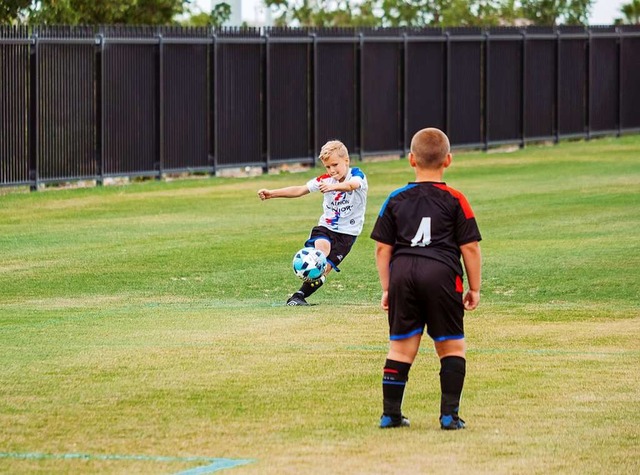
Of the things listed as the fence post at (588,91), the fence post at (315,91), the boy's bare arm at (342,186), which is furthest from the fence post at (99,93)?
the fence post at (588,91)

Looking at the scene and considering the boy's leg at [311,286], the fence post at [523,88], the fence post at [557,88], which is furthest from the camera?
the fence post at [557,88]

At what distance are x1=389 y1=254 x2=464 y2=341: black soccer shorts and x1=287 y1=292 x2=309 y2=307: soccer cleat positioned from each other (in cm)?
504

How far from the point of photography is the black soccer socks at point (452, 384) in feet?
25.0

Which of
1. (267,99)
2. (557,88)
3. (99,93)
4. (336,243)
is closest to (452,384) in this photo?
(336,243)

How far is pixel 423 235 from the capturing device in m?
7.61

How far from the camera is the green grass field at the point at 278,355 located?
722 cm

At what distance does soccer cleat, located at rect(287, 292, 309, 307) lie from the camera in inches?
500

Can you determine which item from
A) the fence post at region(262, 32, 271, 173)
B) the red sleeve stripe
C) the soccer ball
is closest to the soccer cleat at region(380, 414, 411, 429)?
the red sleeve stripe

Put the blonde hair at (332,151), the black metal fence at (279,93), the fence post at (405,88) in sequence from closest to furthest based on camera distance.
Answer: the blonde hair at (332,151)
the black metal fence at (279,93)
the fence post at (405,88)

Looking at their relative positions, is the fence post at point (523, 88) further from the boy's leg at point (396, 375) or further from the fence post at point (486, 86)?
the boy's leg at point (396, 375)

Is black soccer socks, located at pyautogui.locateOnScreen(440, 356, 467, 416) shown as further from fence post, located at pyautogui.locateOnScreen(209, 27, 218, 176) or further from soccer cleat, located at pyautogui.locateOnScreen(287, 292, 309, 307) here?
fence post, located at pyautogui.locateOnScreen(209, 27, 218, 176)

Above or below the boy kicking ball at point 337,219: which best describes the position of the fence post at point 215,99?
above

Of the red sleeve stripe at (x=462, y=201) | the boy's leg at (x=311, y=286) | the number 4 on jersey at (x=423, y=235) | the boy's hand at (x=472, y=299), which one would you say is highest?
the red sleeve stripe at (x=462, y=201)

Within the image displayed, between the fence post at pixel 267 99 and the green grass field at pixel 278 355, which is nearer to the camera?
the green grass field at pixel 278 355
